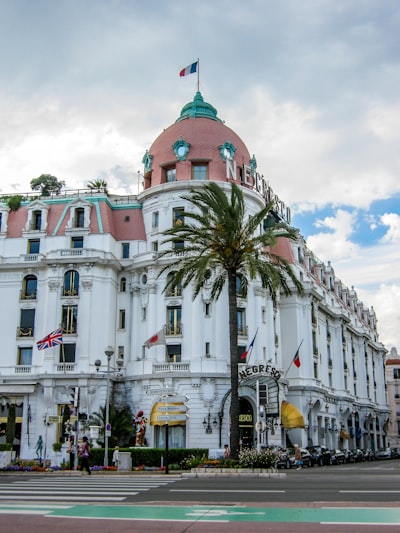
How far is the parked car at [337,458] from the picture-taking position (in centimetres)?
5806

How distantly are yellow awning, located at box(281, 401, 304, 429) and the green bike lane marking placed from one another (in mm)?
43086

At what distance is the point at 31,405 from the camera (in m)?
54.2

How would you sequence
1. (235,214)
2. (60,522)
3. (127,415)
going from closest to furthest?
(60,522) < (235,214) < (127,415)

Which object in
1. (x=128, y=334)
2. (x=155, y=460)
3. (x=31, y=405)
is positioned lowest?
(x=155, y=460)

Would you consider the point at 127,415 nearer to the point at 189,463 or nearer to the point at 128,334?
the point at 128,334

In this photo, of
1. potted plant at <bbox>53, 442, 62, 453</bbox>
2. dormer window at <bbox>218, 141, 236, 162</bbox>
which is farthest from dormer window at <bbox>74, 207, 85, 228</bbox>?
potted plant at <bbox>53, 442, 62, 453</bbox>

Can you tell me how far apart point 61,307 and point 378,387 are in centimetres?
6492

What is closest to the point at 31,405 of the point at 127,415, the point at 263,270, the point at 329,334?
the point at 127,415

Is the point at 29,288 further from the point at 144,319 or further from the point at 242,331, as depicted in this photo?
the point at 242,331

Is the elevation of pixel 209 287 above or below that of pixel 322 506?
above

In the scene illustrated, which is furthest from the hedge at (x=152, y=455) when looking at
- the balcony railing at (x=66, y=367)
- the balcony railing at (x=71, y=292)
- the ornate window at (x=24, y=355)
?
the balcony railing at (x=71, y=292)

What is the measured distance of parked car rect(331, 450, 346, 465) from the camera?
190 ft

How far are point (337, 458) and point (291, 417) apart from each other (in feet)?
21.0

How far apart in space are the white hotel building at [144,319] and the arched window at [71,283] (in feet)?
0.35
